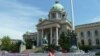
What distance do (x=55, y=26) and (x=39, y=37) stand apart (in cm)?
1109

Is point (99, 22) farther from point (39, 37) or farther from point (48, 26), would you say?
point (39, 37)

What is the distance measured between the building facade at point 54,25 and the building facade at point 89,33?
5663mm

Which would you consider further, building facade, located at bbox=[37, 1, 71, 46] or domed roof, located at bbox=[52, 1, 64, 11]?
domed roof, located at bbox=[52, 1, 64, 11]

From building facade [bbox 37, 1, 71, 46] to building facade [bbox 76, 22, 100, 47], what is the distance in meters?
5.66

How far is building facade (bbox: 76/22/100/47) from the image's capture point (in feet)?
254

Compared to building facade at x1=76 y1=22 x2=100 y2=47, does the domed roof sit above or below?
above

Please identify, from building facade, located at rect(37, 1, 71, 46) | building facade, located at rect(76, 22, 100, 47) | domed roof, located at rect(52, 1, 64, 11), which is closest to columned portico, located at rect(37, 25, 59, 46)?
building facade, located at rect(37, 1, 71, 46)

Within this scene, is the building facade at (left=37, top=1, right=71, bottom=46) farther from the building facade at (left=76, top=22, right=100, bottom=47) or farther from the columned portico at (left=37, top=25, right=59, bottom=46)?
the building facade at (left=76, top=22, right=100, bottom=47)

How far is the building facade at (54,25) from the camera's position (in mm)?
77938

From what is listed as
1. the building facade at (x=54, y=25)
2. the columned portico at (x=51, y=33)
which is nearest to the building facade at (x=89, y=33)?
the building facade at (x=54, y=25)

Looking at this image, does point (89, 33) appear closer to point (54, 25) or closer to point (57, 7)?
point (54, 25)

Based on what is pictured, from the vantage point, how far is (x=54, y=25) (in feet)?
252

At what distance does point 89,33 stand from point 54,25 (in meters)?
15.0

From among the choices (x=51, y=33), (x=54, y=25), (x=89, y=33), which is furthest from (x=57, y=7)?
(x=89, y=33)
